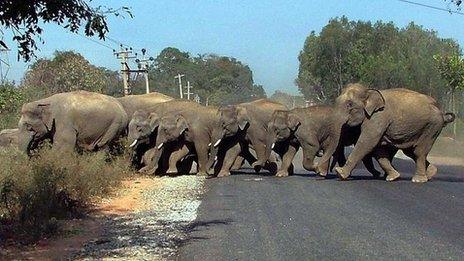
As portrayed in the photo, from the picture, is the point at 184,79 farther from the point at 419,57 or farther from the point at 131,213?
the point at 131,213

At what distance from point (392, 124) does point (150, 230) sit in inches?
400

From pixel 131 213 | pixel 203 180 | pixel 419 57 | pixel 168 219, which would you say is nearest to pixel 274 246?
pixel 168 219

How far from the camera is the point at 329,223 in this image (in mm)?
11867

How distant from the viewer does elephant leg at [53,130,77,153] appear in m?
22.1

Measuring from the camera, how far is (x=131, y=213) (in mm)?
14039

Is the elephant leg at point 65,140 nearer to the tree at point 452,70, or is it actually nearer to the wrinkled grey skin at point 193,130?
the wrinkled grey skin at point 193,130

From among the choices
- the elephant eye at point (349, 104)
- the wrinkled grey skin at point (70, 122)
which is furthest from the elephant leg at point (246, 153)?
the elephant eye at point (349, 104)

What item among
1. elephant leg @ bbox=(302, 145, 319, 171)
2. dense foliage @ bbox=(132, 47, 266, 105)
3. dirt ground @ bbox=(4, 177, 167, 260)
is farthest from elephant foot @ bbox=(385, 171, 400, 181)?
dense foliage @ bbox=(132, 47, 266, 105)

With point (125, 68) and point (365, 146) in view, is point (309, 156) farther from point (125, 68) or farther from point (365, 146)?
point (125, 68)

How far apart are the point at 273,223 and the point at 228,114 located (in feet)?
37.2

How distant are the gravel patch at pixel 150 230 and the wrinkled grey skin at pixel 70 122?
234 inches

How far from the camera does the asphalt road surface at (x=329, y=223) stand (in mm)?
9578

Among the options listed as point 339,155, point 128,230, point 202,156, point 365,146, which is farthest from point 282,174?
point 128,230

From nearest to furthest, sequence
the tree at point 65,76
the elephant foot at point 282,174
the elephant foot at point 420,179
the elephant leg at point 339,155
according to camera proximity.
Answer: the elephant foot at point 420,179 < the elephant foot at point 282,174 < the elephant leg at point 339,155 < the tree at point 65,76
